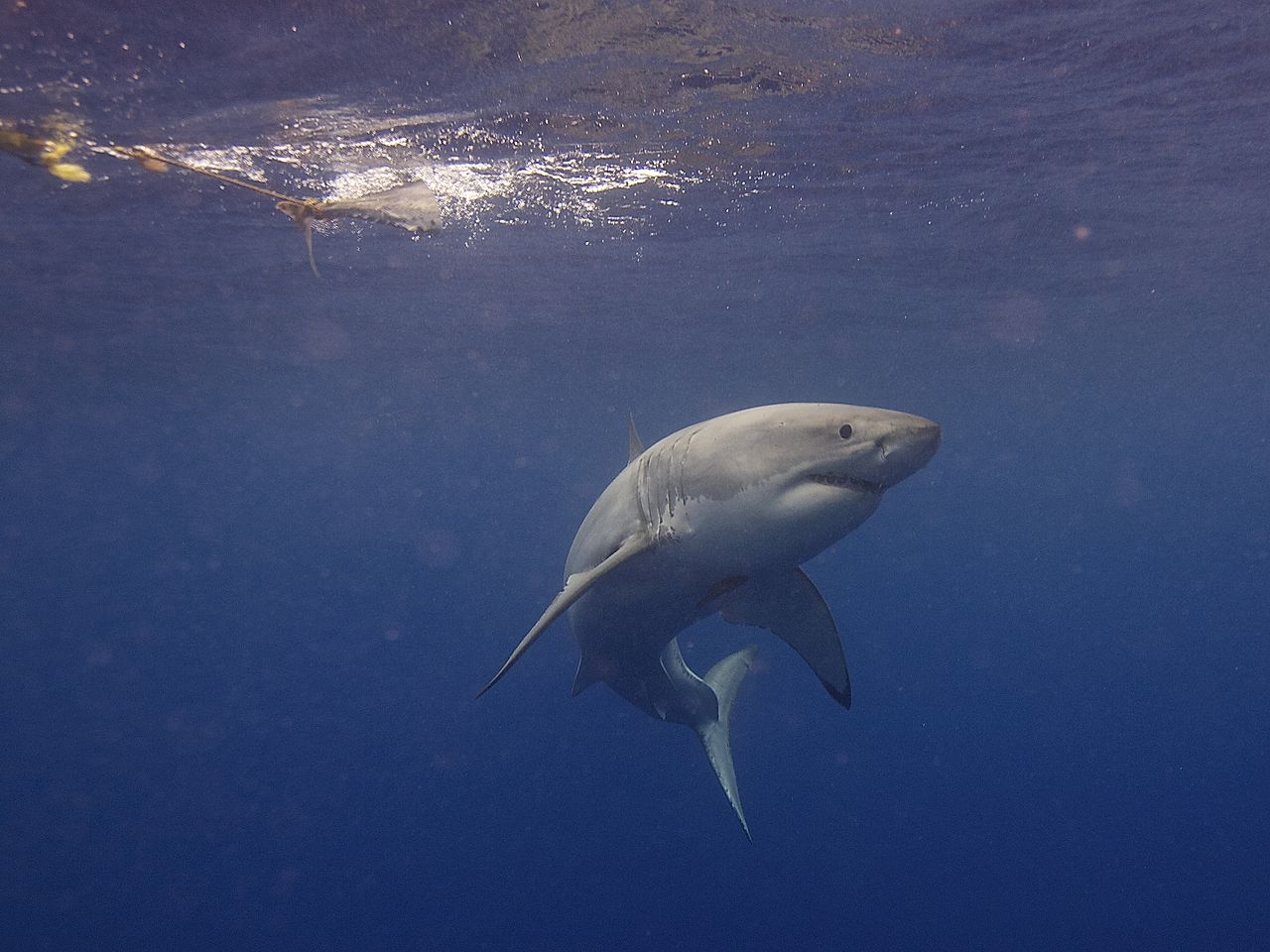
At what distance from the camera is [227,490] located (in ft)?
325

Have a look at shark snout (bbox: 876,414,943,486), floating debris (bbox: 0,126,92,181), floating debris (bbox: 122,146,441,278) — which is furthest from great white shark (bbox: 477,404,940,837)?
floating debris (bbox: 0,126,92,181)

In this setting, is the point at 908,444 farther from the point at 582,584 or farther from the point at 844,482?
the point at 582,584

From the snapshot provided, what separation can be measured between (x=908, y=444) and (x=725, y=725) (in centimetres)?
642

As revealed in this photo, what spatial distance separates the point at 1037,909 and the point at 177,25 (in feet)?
89.8

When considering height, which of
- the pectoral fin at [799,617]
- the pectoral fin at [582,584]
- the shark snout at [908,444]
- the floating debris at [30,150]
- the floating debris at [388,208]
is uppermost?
the floating debris at [30,150]

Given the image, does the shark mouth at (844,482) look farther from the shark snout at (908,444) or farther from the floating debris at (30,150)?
the floating debris at (30,150)

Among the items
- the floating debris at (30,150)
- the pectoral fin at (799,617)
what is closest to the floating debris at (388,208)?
the floating debris at (30,150)

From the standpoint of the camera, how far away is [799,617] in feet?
17.5

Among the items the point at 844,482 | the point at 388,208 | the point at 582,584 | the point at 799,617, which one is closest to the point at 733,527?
the point at 844,482

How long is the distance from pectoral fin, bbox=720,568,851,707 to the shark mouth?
1271 mm

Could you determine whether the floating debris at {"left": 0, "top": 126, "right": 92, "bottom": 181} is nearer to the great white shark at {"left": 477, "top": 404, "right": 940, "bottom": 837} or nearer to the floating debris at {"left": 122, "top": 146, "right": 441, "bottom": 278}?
the floating debris at {"left": 122, "top": 146, "right": 441, "bottom": 278}

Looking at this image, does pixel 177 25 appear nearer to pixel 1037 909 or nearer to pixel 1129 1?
pixel 1129 1

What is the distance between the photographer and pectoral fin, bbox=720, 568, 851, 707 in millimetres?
5062

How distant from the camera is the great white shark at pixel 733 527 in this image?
3.60 metres
